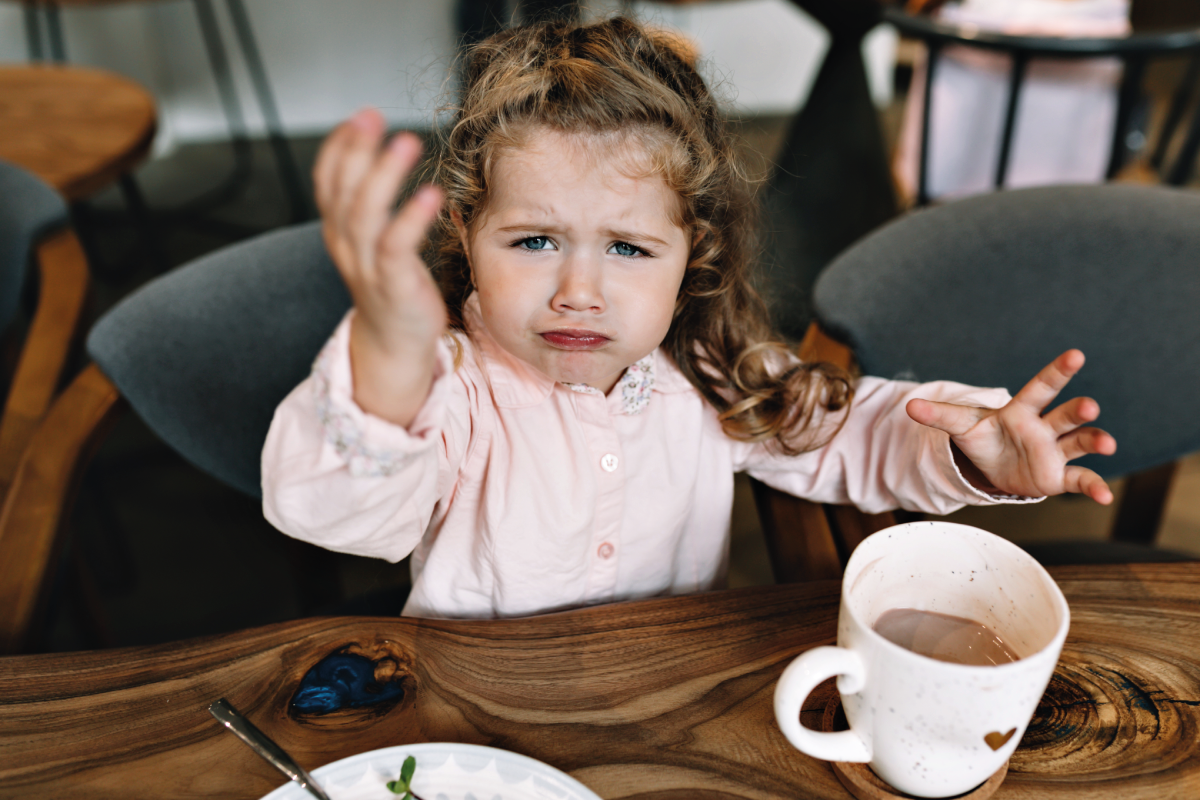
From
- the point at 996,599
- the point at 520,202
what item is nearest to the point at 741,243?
the point at 520,202

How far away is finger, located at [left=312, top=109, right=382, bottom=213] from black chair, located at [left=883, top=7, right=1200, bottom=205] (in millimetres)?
1590

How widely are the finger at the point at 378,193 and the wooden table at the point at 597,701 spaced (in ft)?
1.04

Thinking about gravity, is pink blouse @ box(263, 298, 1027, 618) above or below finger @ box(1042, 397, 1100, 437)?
below

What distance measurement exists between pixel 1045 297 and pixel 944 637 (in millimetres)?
548

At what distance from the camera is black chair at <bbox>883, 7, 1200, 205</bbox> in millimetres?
1662

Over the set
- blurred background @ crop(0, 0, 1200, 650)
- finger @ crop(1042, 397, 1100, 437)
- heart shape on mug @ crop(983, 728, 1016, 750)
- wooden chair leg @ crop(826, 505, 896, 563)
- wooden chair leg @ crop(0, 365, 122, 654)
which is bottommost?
blurred background @ crop(0, 0, 1200, 650)

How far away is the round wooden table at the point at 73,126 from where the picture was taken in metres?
1.58

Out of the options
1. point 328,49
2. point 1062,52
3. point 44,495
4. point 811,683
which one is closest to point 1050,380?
point 811,683

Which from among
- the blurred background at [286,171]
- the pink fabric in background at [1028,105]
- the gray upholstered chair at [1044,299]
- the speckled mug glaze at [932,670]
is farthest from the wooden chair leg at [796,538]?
the pink fabric in background at [1028,105]

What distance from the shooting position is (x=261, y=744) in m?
0.58

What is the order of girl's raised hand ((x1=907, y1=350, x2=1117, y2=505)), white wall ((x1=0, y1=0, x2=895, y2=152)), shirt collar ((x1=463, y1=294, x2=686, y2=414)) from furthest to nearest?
1. white wall ((x1=0, y1=0, x2=895, y2=152))
2. shirt collar ((x1=463, y1=294, x2=686, y2=414))
3. girl's raised hand ((x1=907, y1=350, x2=1117, y2=505))

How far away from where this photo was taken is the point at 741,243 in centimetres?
95

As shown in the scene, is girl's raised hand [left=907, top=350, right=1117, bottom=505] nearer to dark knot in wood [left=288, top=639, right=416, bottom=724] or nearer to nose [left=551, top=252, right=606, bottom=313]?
nose [left=551, top=252, right=606, bottom=313]

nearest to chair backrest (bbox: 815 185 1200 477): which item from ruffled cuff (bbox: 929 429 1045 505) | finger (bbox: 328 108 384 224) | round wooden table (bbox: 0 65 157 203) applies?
ruffled cuff (bbox: 929 429 1045 505)
